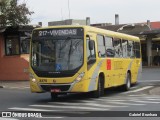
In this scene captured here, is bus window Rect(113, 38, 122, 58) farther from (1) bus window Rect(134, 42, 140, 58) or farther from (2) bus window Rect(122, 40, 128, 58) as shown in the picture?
(1) bus window Rect(134, 42, 140, 58)

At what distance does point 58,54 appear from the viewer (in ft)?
56.1

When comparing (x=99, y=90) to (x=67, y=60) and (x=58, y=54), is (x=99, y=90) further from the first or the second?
(x=58, y=54)

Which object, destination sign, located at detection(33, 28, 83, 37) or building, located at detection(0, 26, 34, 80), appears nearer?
destination sign, located at detection(33, 28, 83, 37)

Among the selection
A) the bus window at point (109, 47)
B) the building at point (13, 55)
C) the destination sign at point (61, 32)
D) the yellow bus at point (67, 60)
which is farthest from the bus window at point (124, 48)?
the building at point (13, 55)

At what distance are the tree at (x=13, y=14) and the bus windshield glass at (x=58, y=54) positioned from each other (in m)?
13.9

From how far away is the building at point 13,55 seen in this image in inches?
1255

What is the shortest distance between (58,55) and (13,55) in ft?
51.5

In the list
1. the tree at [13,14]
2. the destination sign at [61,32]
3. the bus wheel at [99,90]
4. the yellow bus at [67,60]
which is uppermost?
the tree at [13,14]

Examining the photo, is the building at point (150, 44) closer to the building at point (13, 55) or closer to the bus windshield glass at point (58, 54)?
the building at point (13, 55)

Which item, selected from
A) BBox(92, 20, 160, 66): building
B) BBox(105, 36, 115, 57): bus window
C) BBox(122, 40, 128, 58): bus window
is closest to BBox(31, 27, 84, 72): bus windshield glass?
BBox(105, 36, 115, 57): bus window

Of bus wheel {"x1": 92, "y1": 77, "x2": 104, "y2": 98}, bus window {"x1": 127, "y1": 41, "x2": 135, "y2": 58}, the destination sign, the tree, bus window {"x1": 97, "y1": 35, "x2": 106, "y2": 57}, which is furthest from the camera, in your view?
the tree

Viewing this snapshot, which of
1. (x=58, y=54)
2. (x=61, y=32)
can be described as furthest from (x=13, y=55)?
(x=58, y=54)

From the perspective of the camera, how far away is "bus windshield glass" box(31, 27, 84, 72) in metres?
17.0

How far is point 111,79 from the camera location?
19984 mm
